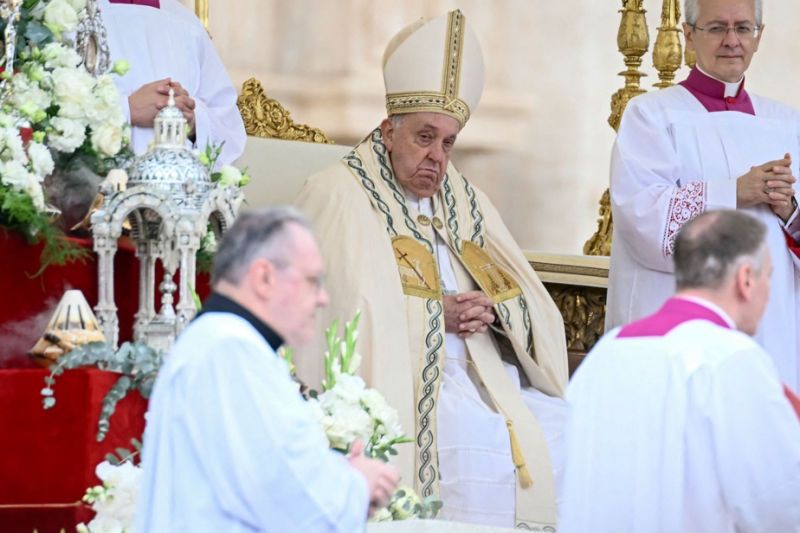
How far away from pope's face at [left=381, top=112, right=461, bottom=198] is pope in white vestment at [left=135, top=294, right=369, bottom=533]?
124 inches

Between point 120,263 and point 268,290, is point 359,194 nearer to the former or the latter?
point 120,263

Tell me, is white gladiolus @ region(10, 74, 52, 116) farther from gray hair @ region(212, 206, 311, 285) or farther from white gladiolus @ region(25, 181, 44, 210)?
gray hair @ region(212, 206, 311, 285)

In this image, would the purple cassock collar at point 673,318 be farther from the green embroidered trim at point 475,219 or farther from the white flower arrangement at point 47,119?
the green embroidered trim at point 475,219

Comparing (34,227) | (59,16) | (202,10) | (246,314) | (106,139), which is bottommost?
(246,314)

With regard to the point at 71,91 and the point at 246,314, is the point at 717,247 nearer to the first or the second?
the point at 246,314

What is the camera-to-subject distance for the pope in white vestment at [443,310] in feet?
20.5

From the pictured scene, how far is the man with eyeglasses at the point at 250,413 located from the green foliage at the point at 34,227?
1524mm

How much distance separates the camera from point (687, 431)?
4.11 m

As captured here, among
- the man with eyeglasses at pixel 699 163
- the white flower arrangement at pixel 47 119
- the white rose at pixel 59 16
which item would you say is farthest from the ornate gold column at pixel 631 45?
the white rose at pixel 59 16

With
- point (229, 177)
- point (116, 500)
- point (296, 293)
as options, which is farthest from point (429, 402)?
point (296, 293)

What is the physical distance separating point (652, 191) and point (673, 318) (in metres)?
2.71

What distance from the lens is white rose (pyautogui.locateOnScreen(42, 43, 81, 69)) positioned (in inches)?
211

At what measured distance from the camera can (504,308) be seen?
6.69 metres

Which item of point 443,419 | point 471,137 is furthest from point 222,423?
point 471,137
